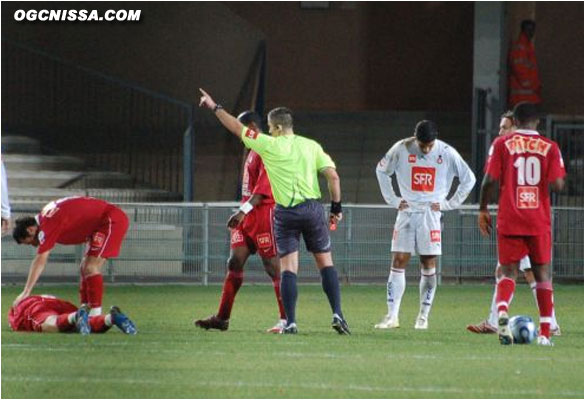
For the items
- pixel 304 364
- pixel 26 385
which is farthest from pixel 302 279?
pixel 26 385

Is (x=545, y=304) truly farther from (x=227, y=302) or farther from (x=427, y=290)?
(x=227, y=302)

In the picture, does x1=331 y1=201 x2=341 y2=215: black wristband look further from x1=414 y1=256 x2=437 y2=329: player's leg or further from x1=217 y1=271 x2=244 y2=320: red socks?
x1=414 y1=256 x2=437 y2=329: player's leg

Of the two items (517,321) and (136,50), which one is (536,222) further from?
(136,50)

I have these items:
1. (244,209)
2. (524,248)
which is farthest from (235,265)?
(524,248)

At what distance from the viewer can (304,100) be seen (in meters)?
32.8

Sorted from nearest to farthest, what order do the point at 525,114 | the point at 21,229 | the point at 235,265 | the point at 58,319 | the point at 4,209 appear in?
the point at 525,114 → the point at 21,229 → the point at 58,319 → the point at 235,265 → the point at 4,209

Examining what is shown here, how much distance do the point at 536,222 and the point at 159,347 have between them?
327 centimetres

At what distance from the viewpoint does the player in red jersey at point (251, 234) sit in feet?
52.7

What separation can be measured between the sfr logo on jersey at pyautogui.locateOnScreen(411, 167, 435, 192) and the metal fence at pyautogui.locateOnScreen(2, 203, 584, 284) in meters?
6.99

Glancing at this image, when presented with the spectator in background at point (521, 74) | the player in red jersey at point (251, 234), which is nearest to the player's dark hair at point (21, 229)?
the player in red jersey at point (251, 234)

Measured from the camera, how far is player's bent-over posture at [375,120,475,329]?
16.7m

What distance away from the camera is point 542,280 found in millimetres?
14547

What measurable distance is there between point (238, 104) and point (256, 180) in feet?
42.2

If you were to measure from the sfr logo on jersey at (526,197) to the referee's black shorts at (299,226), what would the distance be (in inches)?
76.5
